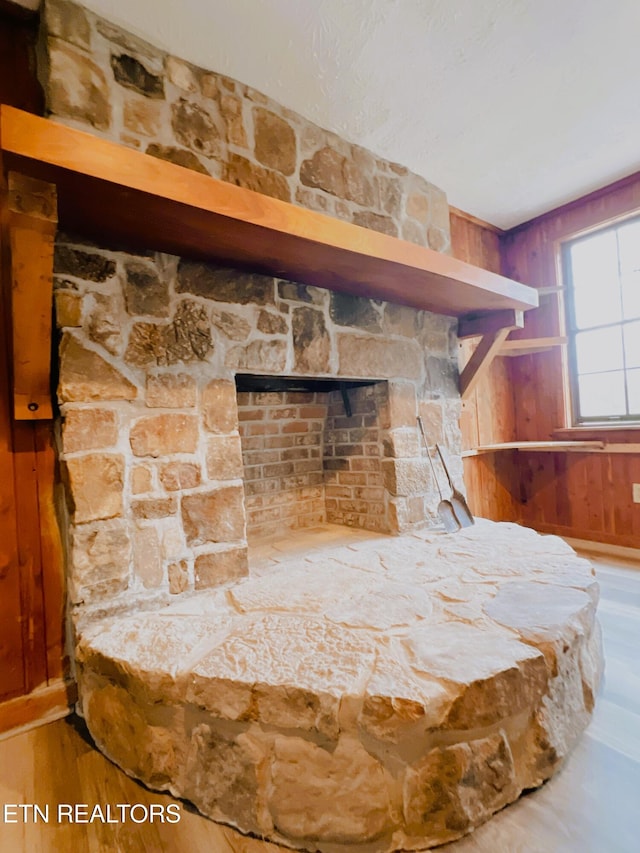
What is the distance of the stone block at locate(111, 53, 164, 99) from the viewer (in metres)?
1.43

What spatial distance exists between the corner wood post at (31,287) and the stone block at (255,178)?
0.80m

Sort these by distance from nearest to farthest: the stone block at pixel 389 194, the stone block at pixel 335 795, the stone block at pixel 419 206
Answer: the stone block at pixel 335 795, the stone block at pixel 389 194, the stone block at pixel 419 206

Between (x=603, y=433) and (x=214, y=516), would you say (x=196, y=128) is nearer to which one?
(x=214, y=516)

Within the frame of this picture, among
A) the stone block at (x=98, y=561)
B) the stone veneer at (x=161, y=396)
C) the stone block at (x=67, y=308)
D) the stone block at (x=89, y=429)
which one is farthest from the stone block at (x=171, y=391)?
the stone block at (x=98, y=561)

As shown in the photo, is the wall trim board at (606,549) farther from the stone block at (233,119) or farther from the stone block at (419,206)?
the stone block at (233,119)

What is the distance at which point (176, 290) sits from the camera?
60.7 inches

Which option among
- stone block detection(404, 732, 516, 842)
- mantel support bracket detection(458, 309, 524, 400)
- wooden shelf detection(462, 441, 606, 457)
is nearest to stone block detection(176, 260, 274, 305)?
mantel support bracket detection(458, 309, 524, 400)

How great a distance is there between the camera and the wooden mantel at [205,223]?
0.98 m

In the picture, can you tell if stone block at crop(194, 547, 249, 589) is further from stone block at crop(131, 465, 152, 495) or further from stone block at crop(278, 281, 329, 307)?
stone block at crop(278, 281, 329, 307)

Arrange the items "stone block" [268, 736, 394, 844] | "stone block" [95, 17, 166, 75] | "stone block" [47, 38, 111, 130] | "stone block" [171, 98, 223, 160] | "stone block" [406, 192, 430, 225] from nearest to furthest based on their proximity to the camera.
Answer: "stone block" [268, 736, 394, 844], "stone block" [47, 38, 111, 130], "stone block" [95, 17, 166, 75], "stone block" [171, 98, 223, 160], "stone block" [406, 192, 430, 225]

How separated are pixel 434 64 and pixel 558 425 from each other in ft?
8.32

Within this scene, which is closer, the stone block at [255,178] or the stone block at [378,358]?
the stone block at [255,178]

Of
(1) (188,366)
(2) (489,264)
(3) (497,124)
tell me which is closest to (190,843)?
(1) (188,366)

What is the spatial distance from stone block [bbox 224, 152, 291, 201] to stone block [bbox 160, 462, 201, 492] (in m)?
1.11
